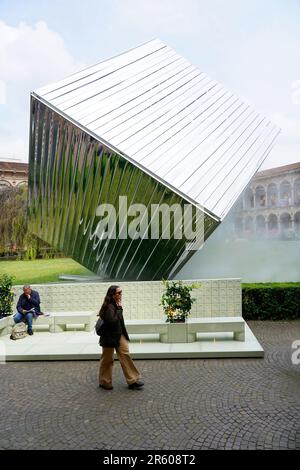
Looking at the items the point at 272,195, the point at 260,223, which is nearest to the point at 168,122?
the point at 260,223

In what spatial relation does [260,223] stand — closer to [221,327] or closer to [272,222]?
[272,222]

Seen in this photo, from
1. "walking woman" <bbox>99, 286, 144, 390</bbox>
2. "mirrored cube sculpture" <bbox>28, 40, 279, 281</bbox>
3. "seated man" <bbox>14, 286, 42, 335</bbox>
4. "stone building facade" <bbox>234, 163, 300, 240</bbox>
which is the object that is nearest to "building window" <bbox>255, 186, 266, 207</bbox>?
"stone building facade" <bbox>234, 163, 300, 240</bbox>

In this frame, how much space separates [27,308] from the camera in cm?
855

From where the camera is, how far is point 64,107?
8.33m

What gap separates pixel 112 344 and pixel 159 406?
3.44 ft

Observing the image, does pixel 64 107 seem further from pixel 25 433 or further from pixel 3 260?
pixel 3 260

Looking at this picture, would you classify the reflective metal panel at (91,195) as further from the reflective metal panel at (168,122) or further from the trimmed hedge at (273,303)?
the trimmed hedge at (273,303)

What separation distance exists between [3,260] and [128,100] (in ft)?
78.7

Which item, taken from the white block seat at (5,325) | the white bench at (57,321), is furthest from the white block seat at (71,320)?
the white block seat at (5,325)

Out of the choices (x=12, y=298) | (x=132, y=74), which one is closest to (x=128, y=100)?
(x=132, y=74)

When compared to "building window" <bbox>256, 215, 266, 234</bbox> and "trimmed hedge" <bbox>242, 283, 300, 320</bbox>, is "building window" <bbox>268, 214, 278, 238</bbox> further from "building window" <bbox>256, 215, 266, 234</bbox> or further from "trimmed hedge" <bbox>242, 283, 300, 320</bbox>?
"trimmed hedge" <bbox>242, 283, 300, 320</bbox>

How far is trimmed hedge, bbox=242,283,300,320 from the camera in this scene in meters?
9.54

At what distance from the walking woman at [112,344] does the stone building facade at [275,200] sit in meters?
31.9

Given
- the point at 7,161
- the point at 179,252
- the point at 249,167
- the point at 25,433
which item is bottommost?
the point at 25,433
